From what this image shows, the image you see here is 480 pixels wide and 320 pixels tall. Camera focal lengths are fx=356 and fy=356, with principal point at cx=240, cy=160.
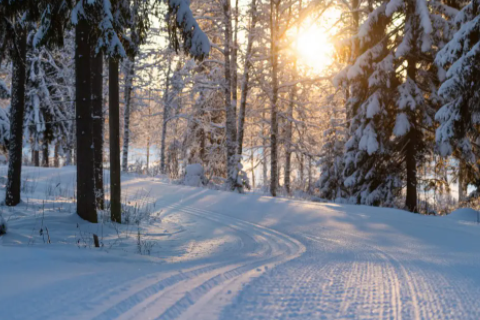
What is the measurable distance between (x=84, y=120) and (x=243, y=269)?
464 centimetres

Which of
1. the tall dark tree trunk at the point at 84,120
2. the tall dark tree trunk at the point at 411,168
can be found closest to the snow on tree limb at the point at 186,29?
the tall dark tree trunk at the point at 84,120

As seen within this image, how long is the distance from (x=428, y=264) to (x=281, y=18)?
46.3 ft

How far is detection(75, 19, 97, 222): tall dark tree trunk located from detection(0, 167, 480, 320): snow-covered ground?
0.56 meters

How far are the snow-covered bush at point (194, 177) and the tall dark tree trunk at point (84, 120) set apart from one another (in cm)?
875

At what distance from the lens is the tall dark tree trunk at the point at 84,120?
710 centimetres

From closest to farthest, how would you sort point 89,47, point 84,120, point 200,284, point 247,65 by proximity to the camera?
point 200,284
point 84,120
point 89,47
point 247,65

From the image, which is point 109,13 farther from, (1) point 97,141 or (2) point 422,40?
(2) point 422,40

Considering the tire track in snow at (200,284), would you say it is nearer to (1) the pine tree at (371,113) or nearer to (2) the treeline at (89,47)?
(2) the treeline at (89,47)

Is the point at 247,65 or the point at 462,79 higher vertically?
the point at 247,65

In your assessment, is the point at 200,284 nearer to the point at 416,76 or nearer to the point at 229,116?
the point at 416,76

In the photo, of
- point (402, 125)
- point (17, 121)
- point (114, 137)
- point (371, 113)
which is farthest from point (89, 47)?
point (402, 125)

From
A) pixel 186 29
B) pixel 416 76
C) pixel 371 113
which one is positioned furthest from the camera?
pixel 416 76

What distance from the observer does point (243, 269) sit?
14.7ft

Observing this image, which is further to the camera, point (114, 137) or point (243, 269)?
point (114, 137)
